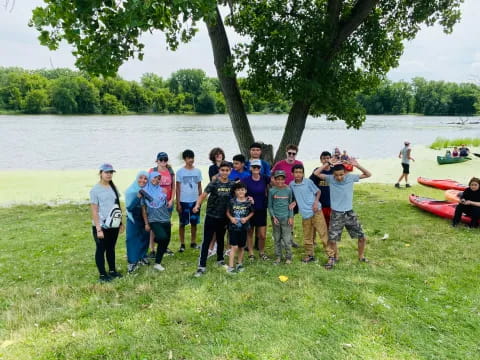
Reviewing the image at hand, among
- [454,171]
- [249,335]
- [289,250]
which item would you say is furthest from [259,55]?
[454,171]

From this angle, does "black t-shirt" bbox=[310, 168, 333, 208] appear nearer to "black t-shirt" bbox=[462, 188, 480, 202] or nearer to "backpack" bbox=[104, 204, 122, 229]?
"backpack" bbox=[104, 204, 122, 229]

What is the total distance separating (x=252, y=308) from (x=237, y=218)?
139cm

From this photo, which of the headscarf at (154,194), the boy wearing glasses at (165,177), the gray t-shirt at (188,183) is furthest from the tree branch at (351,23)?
the headscarf at (154,194)

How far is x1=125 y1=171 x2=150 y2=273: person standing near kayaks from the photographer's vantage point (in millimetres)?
5070

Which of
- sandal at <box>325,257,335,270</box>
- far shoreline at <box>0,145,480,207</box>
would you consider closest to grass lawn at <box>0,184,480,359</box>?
sandal at <box>325,257,335,270</box>

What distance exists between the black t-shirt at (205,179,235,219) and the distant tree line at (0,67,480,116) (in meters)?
58.2

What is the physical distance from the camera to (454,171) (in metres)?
15.6

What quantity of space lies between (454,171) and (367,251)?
1214 centimetres

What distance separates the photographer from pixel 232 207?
200 inches

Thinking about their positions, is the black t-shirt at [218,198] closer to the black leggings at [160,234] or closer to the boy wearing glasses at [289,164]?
the black leggings at [160,234]

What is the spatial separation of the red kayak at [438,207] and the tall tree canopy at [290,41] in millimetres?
2509

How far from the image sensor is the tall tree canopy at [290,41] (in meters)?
5.59

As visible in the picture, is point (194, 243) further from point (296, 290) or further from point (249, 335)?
point (249, 335)

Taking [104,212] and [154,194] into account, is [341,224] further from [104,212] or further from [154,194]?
[104,212]
